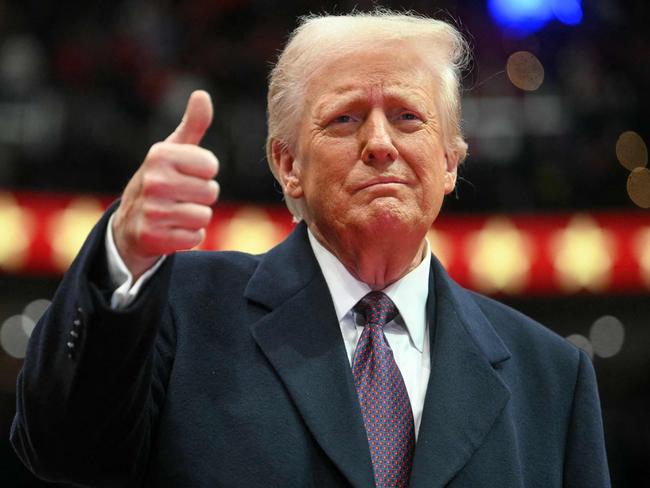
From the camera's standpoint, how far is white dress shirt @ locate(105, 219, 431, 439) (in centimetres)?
180

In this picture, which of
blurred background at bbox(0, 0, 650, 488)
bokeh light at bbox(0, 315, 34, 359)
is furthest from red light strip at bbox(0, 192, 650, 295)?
bokeh light at bbox(0, 315, 34, 359)

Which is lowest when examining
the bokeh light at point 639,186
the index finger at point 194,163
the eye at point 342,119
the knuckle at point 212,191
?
the bokeh light at point 639,186

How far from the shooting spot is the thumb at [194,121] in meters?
1.40

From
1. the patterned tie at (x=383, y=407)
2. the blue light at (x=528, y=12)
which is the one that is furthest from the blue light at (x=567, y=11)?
the patterned tie at (x=383, y=407)

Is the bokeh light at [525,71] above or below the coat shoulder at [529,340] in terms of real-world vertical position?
above

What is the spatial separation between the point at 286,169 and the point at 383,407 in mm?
588

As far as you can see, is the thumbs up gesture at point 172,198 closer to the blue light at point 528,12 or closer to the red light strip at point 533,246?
the red light strip at point 533,246

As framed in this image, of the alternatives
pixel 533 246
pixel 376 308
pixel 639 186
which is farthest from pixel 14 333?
pixel 376 308

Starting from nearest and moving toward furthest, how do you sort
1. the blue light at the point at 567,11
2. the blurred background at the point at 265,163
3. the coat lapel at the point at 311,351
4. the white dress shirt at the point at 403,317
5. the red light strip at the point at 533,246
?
the coat lapel at the point at 311,351 → the white dress shirt at the point at 403,317 → the blurred background at the point at 265,163 → the red light strip at the point at 533,246 → the blue light at the point at 567,11

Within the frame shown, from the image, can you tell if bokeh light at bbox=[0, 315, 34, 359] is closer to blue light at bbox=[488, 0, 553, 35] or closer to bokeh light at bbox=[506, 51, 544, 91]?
bokeh light at bbox=[506, 51, 544, 91]

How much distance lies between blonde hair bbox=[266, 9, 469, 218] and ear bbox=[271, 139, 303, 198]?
0.01 m

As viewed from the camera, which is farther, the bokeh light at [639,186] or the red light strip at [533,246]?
the bokeh light at [639,186]

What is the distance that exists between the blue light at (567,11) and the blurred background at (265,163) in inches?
1.7

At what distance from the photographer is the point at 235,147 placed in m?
7.07
